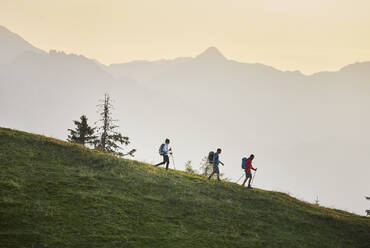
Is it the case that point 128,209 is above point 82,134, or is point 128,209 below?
below

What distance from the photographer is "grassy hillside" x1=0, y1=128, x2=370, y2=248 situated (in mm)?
14898

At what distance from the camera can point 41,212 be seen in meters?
15.6

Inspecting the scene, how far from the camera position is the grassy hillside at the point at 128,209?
48.9 ft

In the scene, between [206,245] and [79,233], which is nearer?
[79,233]

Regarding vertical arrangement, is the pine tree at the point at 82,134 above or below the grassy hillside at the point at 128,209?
above

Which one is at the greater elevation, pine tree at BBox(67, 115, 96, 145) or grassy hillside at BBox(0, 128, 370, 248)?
pine tree at BBox(67, 115, 96, 145)

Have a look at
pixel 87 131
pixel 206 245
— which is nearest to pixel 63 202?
pixel 206 245

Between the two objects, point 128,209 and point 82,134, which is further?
point 82,134

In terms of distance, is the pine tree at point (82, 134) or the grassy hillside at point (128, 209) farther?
the pine tree at point (82, 134)

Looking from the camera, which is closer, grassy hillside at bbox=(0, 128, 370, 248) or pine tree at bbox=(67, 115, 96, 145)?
grassy hillside at bbox=(0, 128, 370, 248)

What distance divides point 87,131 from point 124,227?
4359 centimetres

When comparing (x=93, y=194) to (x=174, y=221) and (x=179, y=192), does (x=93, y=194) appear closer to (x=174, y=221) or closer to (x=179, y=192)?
(x=174, y=221)

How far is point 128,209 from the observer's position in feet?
60.7

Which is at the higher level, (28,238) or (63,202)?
(63,202)
